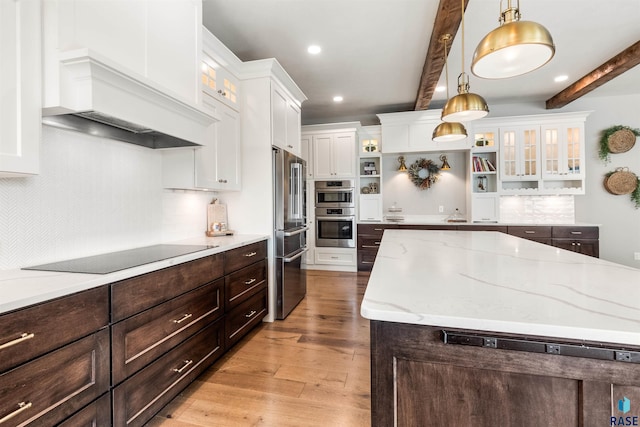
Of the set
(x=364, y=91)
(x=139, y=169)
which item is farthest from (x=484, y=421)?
(x=364, y=91)

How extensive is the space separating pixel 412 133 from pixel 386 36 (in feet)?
7.45

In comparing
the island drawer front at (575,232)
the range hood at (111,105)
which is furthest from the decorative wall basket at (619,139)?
the range hood at (111,105)

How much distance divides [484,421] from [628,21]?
383cm

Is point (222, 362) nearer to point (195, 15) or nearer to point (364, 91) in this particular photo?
point (195, 15)

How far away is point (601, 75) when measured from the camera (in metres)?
3.64

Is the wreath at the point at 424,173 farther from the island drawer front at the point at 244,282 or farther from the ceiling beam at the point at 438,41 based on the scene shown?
the island drawer front at the point at 244,282

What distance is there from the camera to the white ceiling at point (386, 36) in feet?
8.25

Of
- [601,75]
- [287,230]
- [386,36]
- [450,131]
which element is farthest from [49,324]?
[601,75]

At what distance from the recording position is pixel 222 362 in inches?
87.5

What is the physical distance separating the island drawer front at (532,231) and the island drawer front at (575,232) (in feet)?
0.36

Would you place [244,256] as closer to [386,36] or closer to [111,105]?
[111,105]

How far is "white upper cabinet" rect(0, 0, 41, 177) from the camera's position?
1.18m

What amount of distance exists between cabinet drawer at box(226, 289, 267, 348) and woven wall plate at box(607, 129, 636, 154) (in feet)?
18.2

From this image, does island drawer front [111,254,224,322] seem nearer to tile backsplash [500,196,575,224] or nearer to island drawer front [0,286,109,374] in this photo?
island drawer front [0,286,109,374]
